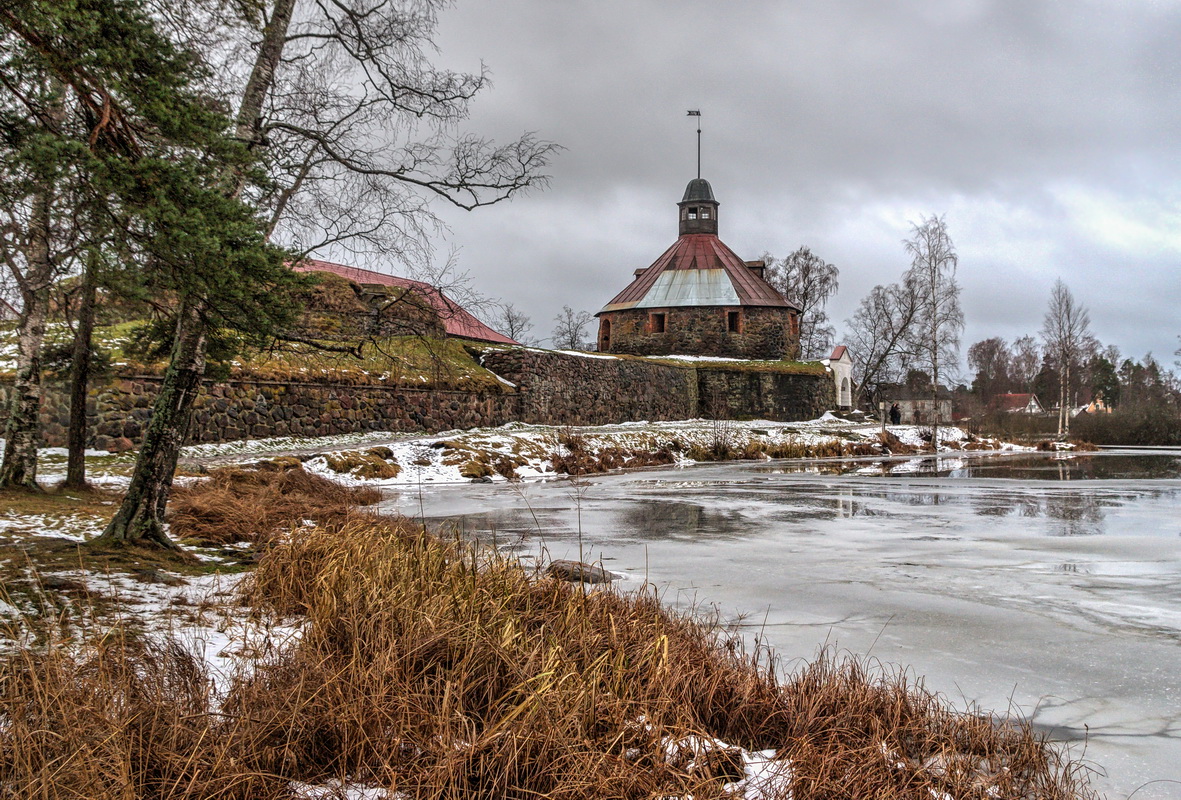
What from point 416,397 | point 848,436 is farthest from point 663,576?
point 848,436

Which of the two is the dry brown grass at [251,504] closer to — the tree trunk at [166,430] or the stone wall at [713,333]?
the tree trunk at [166,430]

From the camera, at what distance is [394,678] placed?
3.54m

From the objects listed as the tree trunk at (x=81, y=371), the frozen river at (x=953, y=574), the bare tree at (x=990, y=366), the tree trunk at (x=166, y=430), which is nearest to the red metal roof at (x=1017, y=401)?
the bare tree at (x=990, y=366)

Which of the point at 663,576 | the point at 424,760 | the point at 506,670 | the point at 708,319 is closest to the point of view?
the point at 424,760

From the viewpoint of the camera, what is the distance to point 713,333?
150 ft

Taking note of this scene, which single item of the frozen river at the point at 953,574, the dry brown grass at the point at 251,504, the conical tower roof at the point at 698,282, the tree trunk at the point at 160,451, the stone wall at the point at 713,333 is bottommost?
the frozen river at the point at 953,574

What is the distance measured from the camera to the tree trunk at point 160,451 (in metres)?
6.40

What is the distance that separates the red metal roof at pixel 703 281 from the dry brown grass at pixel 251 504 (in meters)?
34.7

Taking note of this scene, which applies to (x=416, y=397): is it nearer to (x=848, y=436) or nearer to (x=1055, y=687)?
(x=848, y=436)

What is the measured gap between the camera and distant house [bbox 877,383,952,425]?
5138 cm

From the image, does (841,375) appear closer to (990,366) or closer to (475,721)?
(475,721)

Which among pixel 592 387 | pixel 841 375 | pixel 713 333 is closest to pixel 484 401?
pixel 592 387

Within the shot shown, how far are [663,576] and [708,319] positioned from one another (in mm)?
39214

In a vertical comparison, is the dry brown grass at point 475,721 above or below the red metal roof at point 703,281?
below
